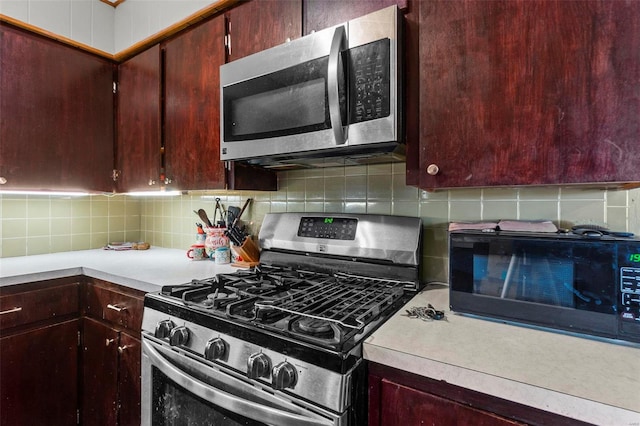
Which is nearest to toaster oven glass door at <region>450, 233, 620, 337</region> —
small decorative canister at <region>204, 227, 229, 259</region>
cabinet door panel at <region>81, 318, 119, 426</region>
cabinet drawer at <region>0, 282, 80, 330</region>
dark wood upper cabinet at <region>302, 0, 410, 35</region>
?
dark wood upper cabinet at <region>302, 0, 410, 35</region>

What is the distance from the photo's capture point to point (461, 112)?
89 cm

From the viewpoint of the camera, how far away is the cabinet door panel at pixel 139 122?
5.59ft

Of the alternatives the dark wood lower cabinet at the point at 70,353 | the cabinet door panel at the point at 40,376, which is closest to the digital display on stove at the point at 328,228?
the dark wood lower cabinet at the point at 70,353

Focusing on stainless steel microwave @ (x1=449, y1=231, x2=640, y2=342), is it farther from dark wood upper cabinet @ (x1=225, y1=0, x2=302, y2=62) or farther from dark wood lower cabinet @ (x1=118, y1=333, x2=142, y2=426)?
dark wood lower cabinet @ (x1=118, y1=333, x2=142, y2=426)

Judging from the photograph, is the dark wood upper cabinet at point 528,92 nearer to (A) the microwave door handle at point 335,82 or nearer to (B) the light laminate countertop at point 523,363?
(A) the microwave door handle at point 335,82

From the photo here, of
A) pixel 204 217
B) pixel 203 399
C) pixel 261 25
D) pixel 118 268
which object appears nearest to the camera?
pixel 203 399

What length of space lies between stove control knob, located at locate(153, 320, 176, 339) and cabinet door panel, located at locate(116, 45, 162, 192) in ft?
2.99

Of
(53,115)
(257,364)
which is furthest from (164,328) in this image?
(53,115)

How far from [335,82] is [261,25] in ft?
1.84

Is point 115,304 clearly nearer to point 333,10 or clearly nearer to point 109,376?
point 109,376

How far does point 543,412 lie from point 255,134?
3.79 feet

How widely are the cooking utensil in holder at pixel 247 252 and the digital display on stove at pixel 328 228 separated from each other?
1.01 ft

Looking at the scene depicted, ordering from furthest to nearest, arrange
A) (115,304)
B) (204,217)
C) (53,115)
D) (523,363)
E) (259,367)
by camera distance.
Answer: (204,217)
(53,115)
(115,304)
(259,367)
(523,363)

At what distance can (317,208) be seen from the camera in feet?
5.12
